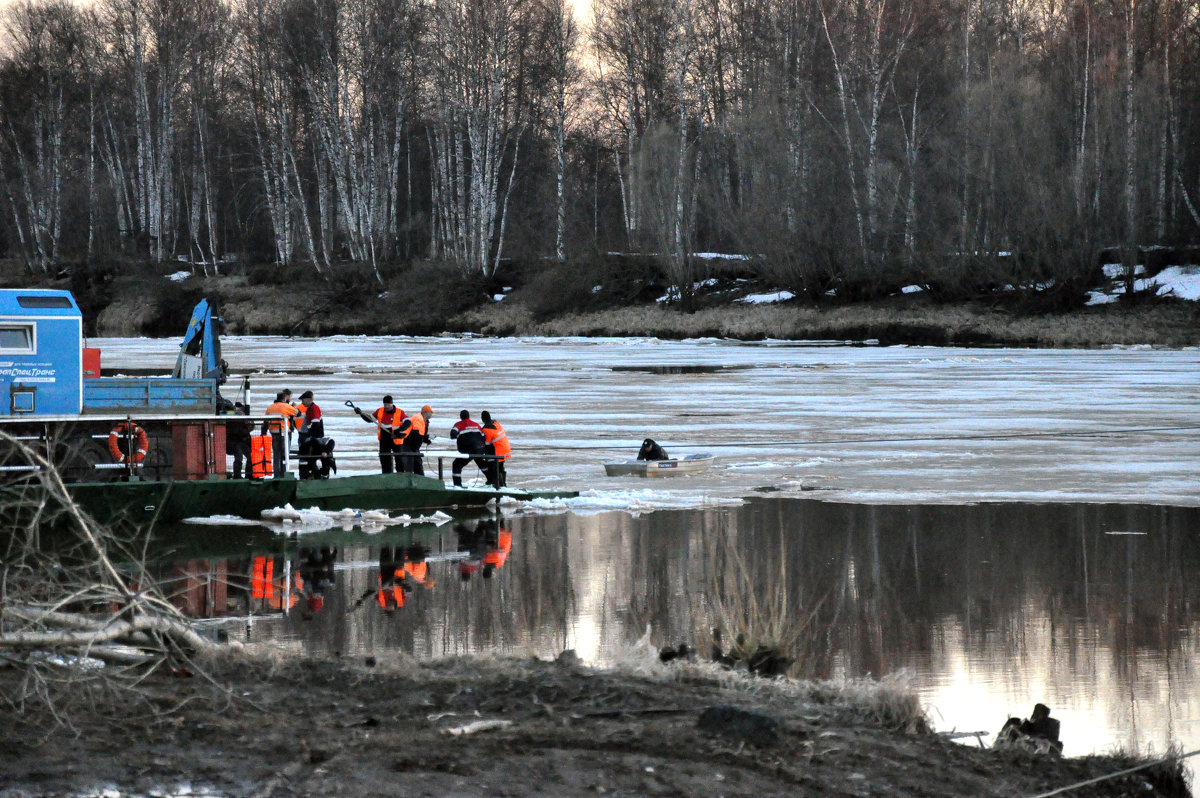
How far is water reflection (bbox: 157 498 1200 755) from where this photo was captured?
9367 mm

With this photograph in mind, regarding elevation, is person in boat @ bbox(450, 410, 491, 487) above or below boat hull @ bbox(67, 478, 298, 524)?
above

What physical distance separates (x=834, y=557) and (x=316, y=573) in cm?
453

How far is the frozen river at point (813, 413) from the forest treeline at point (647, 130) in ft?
27.4

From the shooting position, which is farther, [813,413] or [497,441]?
[813,413]

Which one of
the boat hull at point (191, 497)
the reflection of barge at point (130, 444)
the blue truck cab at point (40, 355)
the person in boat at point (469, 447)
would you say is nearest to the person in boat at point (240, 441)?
the reflection of barge at point (130, 444)

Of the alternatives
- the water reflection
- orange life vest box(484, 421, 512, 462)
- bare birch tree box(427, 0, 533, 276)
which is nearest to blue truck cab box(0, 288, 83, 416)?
the water reflection

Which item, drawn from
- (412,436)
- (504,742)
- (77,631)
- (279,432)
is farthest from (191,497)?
(504,742)

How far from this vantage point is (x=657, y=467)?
1936 cm

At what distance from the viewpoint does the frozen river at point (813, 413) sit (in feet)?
61.1

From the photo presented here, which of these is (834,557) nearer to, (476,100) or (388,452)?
(388,452)

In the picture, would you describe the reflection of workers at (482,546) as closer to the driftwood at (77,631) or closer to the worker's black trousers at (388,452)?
the worker's black trousers at (388,452)

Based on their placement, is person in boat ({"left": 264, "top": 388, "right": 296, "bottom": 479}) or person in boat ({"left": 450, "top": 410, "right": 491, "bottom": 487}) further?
person in boat ({"left": 450, "top": 410, "right": 491, "bottom": 487})

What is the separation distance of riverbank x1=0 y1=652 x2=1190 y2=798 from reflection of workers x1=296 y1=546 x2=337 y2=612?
399cm

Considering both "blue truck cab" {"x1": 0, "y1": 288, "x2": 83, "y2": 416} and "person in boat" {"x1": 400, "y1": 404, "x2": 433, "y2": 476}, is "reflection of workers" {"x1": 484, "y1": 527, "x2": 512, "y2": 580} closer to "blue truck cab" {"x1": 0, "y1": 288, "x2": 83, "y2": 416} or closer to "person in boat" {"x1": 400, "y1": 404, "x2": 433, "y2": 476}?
"person in boat" {"x1": 400, "y1": 404, "x2": 433, "y2": 476}
